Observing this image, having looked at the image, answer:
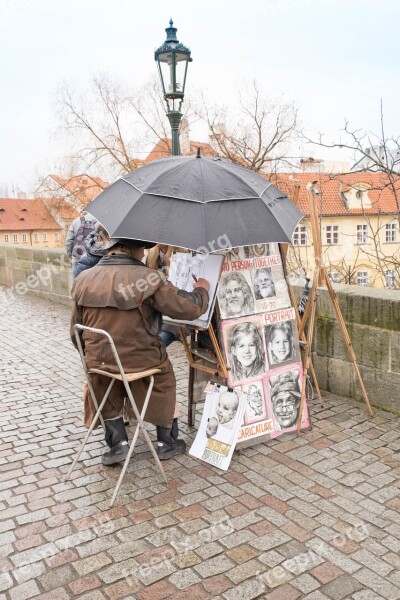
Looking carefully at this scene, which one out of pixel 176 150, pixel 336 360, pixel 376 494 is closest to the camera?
pixel 376 494

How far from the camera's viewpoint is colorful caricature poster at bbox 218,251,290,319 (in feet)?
14.4

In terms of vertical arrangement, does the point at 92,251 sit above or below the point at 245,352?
above

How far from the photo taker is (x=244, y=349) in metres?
4.47

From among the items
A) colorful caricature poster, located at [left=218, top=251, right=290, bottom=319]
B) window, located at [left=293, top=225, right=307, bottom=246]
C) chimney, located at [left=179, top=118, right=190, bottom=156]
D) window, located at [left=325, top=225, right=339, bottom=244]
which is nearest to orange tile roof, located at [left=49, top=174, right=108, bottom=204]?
chimney, located at [left=179, top=118, right=190, bottom=156]

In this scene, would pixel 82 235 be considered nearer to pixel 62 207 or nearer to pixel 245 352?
pixel 245 352

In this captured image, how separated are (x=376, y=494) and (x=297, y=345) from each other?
1.34 m

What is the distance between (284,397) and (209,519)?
1.38 m

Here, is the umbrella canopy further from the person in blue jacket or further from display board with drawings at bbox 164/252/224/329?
the person in blue jacket

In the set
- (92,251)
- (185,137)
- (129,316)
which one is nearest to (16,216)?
(185,137)

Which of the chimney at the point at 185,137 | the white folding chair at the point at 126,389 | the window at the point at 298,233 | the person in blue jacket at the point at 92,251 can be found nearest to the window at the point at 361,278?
the window at the point at 298,233

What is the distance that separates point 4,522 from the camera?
3.58 meters

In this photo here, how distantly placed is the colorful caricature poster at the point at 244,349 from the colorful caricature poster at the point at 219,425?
0.13 meters

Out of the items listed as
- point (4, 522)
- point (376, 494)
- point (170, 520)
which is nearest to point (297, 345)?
point (376, 494)

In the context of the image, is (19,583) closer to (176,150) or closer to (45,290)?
(176,150)
